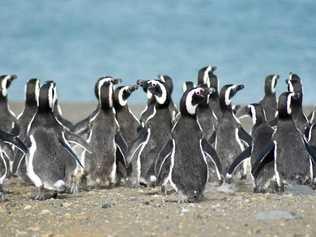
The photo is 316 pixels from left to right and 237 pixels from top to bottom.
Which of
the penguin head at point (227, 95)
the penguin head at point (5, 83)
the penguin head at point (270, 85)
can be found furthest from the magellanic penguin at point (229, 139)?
the penguin head at point (270, 85)

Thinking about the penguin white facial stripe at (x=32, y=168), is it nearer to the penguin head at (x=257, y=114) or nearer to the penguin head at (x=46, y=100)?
the penguin head at (x=46, y=100)

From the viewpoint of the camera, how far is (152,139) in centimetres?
1119

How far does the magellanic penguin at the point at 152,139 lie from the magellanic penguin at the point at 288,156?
139cm

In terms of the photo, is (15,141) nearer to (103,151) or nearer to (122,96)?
(103,151)

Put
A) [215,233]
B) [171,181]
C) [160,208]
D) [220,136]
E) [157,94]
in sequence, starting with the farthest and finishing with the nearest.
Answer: [220,136]
[157,94]
[171,181]
[160,208]
[215,233]

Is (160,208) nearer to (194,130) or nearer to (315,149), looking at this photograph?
(194,130)

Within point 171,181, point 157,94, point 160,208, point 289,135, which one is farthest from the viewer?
point 157,94

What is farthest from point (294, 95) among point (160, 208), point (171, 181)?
point (160, 208)

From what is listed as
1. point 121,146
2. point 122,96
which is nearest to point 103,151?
point 121,146

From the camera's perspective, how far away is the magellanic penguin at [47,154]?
9.63 metres

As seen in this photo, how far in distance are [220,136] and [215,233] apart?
5299 mm

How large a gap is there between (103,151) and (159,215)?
347 centimetres

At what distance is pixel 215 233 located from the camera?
7.01m

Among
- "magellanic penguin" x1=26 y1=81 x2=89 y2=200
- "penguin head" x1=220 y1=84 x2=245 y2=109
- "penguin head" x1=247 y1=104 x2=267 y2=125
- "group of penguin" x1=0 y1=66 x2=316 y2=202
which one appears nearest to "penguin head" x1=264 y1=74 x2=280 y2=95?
"group of penguin" x1=0 y1=66 x2=316 y2=202
